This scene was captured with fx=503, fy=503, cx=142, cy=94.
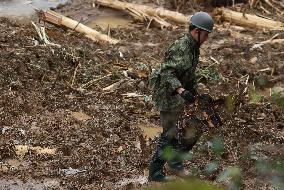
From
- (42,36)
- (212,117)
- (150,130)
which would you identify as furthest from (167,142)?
(42,36)

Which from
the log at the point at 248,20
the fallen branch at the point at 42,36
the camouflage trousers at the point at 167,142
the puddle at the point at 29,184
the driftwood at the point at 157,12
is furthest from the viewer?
the driftwood at the point at 157,12

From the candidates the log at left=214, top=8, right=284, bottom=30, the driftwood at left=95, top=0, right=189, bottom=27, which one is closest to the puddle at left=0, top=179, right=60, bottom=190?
the driftwood at left=95, top=0, right=189, bottom=27

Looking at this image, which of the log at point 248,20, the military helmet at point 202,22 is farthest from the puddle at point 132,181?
the log at point 248,20

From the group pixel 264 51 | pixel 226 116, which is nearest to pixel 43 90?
pixel 226 116

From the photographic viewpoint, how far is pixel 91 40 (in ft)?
35.5

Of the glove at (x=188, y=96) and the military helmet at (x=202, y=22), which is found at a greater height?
the military helmet at (x=202, y=22)

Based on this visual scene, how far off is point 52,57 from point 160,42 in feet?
10.1

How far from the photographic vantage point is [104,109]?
7.76 metres

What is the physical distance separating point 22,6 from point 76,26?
3098mm

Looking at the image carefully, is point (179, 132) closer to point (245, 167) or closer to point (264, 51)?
point (245, 167)

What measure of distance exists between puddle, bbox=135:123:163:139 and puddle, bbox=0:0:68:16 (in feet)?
21.9

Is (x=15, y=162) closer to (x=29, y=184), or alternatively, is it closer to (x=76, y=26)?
(x=29, y=184)

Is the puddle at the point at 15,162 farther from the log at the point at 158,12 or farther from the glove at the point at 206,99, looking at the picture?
the log at the point at 158,12

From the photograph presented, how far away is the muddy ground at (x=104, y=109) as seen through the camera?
19.5ft
